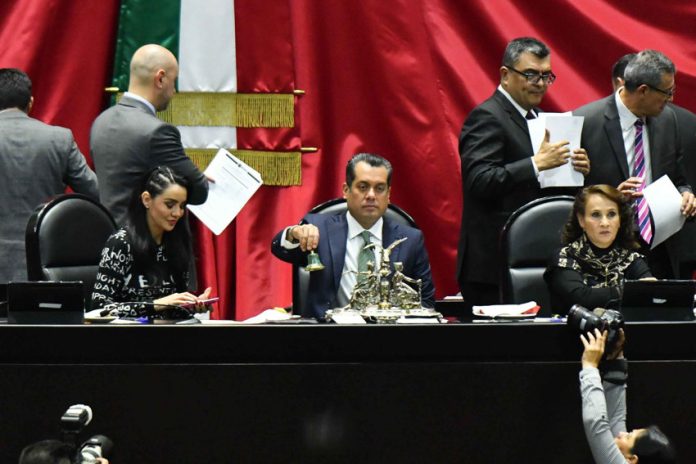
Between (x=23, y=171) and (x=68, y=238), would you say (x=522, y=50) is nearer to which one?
(x=68, y=238)

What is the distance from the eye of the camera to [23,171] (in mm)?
5102

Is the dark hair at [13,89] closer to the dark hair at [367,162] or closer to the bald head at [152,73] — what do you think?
the bald head at [152,73]

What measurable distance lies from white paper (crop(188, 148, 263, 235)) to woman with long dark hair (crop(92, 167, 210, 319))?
0.92 meters

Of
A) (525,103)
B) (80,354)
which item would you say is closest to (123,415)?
(80,354)

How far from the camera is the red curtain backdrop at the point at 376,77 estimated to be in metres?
5.95

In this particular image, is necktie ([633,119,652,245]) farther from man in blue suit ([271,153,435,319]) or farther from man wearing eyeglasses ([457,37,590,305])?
man in blue suit ([271,153,435,319])

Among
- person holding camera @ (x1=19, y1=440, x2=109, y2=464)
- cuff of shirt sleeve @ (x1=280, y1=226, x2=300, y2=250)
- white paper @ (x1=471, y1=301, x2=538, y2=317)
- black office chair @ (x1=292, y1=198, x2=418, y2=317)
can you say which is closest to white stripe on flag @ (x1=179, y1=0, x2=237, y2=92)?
black office chair @ (x1=292, y1=198, x2=418, y2=317)

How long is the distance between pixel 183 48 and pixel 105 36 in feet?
1.27

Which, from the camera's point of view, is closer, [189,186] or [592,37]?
[189,186]

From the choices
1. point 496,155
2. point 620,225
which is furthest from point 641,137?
point 620,225

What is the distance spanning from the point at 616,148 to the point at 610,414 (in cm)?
192

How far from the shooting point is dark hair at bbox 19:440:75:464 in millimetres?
2311

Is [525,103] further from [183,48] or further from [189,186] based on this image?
[183,48]

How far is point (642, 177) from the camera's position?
190 inches
